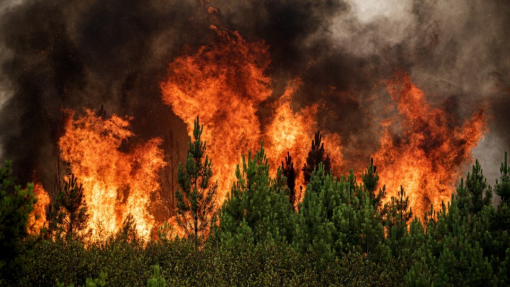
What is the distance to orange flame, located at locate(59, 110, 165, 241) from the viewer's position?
112ft

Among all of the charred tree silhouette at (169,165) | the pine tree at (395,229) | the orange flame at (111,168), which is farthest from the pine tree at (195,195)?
the charred tree silhouette at (169,165)

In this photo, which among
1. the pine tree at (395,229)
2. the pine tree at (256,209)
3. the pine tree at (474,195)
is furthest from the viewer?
the pine tree at (256,209)

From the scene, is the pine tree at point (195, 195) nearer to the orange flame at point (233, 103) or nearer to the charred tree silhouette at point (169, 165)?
the orange flame at point (233, 103)

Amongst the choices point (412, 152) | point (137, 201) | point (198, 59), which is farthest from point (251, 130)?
point (412, 152)

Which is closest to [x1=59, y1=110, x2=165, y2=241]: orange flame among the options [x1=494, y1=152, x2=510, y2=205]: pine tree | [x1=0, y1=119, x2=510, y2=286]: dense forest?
[x1=0, y1=119, x2=510, y2=286]: dense forest

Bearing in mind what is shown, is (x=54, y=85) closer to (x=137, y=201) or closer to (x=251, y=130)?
(x=137, y=201)

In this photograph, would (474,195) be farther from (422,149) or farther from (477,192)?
(422,149)

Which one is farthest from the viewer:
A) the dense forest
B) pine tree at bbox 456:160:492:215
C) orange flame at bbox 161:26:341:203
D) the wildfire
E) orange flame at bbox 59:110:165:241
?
orange flame at bbox 161:26:341:203

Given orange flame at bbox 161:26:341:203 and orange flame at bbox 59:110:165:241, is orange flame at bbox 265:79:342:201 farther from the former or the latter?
orange flame at bbox 59:110:165:241

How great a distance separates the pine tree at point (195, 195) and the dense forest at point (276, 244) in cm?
4

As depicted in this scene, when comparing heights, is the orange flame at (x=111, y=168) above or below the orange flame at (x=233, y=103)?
below

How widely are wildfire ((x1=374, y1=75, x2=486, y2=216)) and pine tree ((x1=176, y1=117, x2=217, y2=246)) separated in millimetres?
21209

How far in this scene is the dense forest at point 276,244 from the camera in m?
10.4

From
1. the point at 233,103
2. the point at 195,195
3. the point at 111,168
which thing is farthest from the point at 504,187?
the point at 111,168
